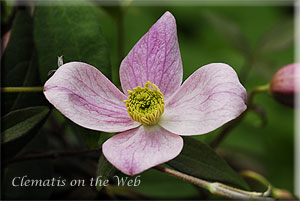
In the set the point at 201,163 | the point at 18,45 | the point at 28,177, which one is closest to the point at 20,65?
the point at 18,45

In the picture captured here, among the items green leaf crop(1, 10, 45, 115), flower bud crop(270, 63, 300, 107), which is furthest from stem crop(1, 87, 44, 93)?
flower bud crop(270, 63, 300, 107)

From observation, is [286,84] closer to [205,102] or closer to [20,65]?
[205,102]

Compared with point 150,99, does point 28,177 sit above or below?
below

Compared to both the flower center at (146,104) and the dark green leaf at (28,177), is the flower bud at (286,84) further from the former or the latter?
the dark green leaf at (28,177)

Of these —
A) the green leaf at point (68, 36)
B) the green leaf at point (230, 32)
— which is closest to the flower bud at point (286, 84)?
the green leaf at point (68, 36)

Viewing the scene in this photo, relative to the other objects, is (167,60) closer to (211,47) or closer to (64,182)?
(64,182)

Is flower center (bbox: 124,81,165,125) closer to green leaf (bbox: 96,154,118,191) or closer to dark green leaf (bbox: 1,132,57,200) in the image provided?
green leaf (bbox: 96,154,118,191)
